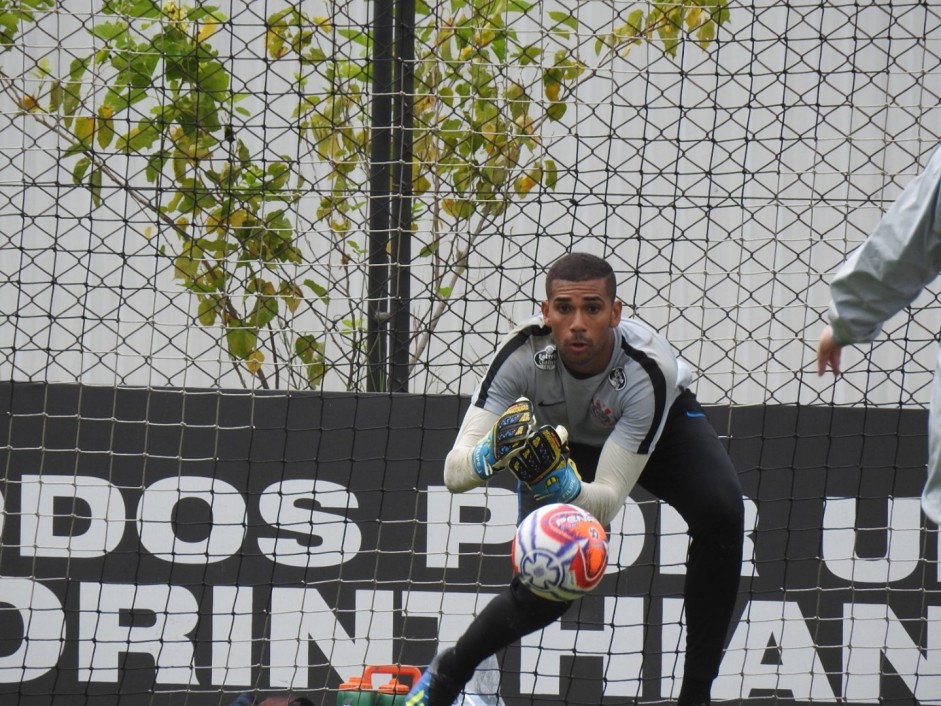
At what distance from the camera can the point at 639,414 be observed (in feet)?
11.6

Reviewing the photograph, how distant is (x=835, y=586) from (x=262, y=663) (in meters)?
2.28

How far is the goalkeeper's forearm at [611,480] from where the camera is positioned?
3422 millimetres

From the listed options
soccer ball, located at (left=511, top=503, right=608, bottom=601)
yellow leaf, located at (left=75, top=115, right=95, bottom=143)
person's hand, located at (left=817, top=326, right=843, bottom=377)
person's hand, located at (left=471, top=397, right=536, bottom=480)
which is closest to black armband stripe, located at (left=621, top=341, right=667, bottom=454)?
soccer ball, located at (left=511, top=503, right=608, bottom=601)

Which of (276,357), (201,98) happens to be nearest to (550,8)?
(201,98)

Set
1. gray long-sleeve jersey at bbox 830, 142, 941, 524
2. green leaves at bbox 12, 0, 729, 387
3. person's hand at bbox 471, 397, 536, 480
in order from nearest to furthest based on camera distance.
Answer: gray long-sleeve jersey at bbox 830, 142, 941, 524, person's hand at bbox 471, 397, 536, 480, green leaves at bbox 12, 0, 729, 387

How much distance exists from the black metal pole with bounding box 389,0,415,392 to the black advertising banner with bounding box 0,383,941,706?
9.0 inches

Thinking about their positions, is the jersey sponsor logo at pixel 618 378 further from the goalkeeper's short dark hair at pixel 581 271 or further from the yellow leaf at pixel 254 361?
the yellow leaf at pixel 254 361

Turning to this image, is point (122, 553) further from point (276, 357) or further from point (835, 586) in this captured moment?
point (835, 586)

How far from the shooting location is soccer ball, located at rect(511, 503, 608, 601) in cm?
321

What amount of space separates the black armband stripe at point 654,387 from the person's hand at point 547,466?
31 cm

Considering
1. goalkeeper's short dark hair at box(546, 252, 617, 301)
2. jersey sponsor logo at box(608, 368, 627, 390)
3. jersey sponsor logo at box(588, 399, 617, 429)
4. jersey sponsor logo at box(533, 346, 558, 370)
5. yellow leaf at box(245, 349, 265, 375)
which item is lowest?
jersey sponsor logo at box(588, 399, 617, 429)

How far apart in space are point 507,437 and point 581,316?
0.53 metres

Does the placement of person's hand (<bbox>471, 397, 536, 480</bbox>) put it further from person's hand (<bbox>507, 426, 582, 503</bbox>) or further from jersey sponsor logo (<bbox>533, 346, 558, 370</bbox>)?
jersey sponsor logo (<bbox>533, 346, 558, 370</bbox>)

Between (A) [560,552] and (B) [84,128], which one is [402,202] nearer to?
(B) [84,128]
